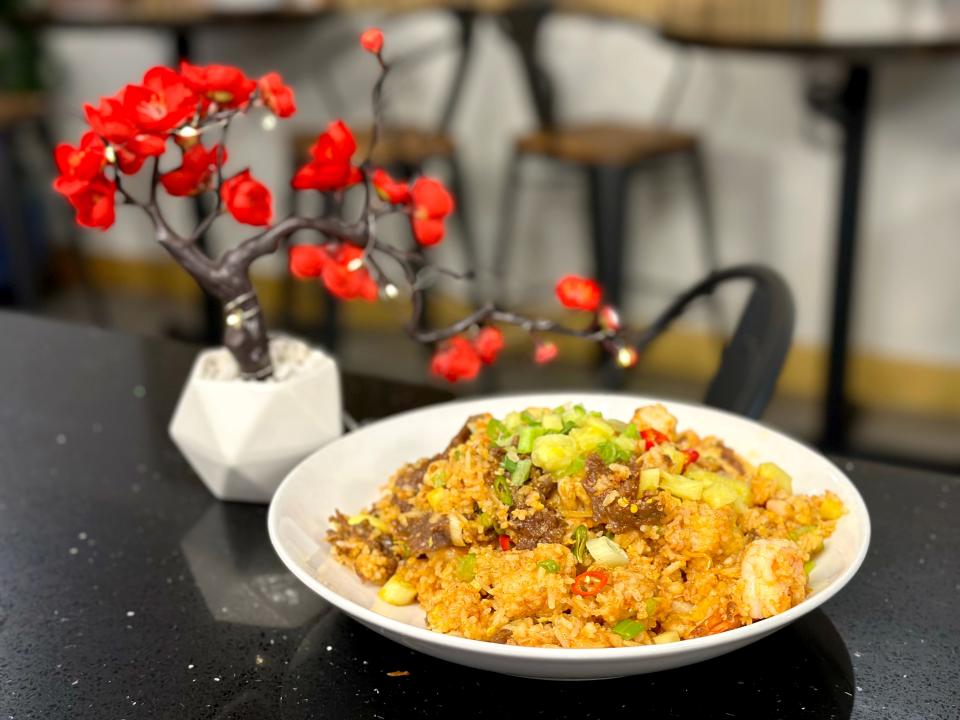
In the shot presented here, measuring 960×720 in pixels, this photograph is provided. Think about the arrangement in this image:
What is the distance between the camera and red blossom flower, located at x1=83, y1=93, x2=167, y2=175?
2.89ft

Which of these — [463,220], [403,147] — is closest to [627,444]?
[403,147]

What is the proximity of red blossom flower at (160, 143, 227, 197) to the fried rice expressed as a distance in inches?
12.6

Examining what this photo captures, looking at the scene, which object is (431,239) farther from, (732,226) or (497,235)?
(497,235)

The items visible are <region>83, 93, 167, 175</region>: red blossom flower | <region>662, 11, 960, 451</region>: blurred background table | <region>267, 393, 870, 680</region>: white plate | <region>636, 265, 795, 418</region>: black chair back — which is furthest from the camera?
<region>662, 11, 960, 451</region>: blurred background table

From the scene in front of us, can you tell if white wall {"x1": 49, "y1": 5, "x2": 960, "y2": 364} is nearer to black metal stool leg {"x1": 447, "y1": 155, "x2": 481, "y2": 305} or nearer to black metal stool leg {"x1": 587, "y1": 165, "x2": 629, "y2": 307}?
black metal stool leg {"x1": 447, "y1": 155, "x2": 481, "y2": 305}

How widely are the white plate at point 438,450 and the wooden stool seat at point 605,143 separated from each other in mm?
1742

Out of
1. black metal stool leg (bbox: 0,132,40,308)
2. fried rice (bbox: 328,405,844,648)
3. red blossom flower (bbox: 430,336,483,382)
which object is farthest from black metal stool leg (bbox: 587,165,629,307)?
fried rice (bbox: 328,405,844,648)

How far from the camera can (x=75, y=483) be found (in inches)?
43.0

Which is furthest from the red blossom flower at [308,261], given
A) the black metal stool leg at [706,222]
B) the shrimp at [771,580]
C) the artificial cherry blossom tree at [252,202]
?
the black metal stool leg at [706,222]

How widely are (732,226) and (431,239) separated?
234 centimetres

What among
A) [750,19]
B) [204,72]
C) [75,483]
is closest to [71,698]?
[75,483]

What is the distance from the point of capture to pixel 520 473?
801 mm

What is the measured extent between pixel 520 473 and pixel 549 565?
79mm

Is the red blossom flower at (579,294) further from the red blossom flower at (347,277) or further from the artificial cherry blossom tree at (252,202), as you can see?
the red blossom flower at (347,277)
